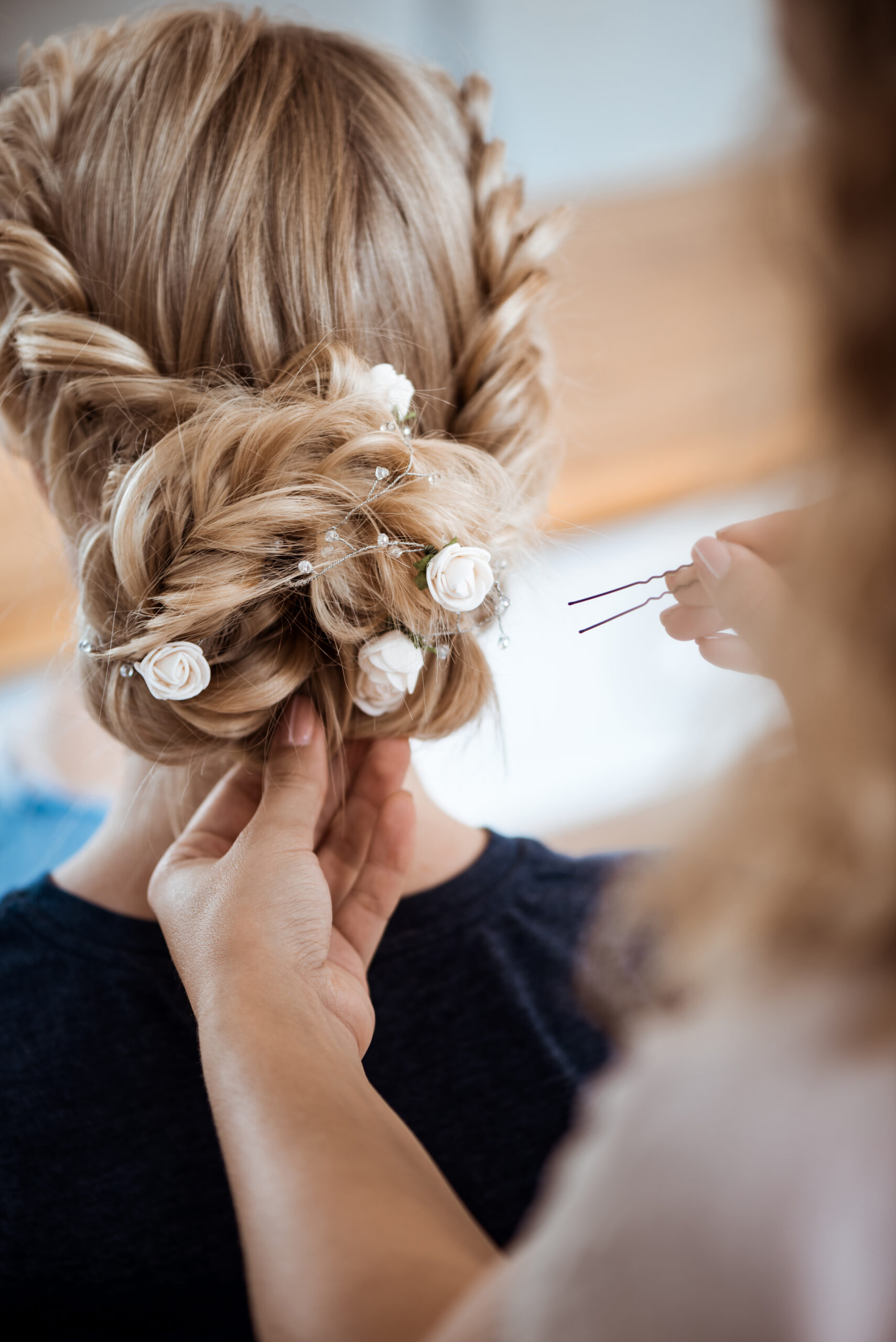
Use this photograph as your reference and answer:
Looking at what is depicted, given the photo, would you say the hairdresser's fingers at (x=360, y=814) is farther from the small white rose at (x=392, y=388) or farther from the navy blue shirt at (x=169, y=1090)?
the small white rose at (x=392, y=388)

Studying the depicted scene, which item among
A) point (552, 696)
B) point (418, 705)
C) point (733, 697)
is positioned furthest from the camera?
point (552, 696)

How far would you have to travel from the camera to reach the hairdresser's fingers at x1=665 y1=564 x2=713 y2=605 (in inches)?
32.5

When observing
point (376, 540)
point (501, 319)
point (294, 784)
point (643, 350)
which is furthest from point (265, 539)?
point (643, 350)

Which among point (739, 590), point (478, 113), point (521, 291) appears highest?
point (478, 113)

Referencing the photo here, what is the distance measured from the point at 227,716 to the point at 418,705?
17cm

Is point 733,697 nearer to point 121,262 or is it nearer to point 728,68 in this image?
point 121,262

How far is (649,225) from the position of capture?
303cm

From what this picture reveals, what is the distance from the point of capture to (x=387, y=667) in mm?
790

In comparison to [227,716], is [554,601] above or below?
below

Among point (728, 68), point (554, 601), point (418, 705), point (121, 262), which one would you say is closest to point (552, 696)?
point (554, 601)

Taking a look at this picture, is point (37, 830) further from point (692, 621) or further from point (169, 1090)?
point (692, 621)

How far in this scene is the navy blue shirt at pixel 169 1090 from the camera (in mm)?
889

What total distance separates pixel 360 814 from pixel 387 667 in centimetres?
20

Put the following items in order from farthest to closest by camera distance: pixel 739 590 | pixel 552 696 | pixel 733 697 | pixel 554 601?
pixel 552 696 → pixel 554 601 → pixel 739 590 → pixel 733 697
